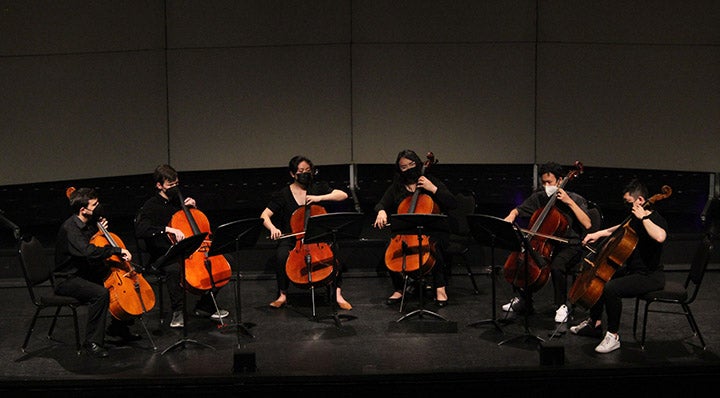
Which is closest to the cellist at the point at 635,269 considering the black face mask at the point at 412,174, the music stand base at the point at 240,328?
the black face mask at the point at 412,174

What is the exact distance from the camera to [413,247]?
625cm

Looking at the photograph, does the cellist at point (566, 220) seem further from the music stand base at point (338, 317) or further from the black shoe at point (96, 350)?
the black shoe at point (96, 350)

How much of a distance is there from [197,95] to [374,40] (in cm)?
179

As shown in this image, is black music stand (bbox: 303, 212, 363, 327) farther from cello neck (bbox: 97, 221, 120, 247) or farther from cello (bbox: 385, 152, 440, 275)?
cello neck (bbox: 97, 221, 120, 247)

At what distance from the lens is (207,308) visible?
6.50 m

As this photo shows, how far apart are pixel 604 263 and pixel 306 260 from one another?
1998 millimetres

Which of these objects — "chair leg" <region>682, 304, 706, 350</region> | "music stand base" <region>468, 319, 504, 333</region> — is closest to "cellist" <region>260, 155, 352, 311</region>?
"music stand base" <region>468, 319, 504, 333</region>

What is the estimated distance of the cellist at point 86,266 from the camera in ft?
18.2

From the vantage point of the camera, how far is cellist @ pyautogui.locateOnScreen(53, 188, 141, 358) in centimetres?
554

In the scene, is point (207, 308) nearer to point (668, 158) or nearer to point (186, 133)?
point (186, 133)

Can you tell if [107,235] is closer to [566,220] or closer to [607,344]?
[566,220]

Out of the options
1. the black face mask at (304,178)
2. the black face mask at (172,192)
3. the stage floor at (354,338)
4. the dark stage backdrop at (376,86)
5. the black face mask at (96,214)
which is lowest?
the stage floor at (354,338)

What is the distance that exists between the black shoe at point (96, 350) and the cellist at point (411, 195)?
1998 mm

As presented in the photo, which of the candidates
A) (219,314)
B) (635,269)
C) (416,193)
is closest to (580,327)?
(635,269)
